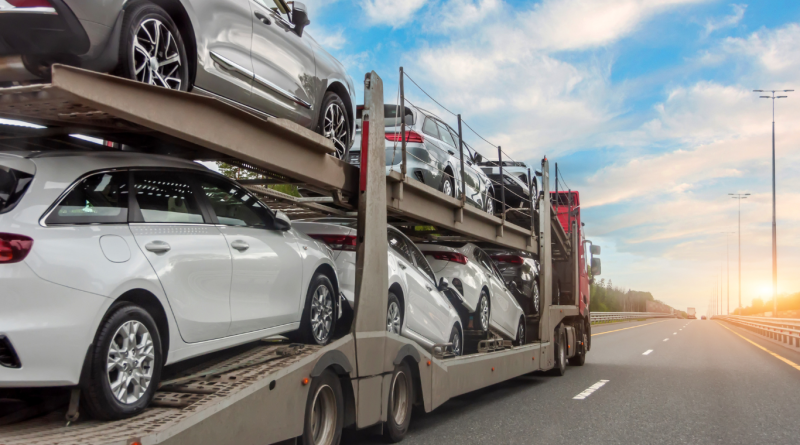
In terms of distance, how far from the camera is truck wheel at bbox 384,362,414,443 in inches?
248

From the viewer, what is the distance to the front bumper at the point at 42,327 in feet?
9.85

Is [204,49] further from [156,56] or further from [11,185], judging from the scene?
[11,185]

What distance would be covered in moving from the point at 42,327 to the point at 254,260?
5.66ft

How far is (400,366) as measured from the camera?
6.55m

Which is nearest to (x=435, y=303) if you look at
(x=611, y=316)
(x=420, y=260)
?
(x=420, y=260)

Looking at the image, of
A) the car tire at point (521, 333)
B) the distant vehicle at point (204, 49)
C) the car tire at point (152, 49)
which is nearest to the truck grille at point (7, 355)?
the distant vehicle at point (204, 49)

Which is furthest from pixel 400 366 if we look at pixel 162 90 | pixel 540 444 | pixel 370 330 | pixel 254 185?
pixel 162 90

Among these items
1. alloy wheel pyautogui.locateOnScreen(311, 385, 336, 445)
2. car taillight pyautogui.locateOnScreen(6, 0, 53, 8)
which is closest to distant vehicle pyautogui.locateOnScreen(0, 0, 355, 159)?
car taillight pyautogui.locateOnScreen(6, 0, 53, 8)

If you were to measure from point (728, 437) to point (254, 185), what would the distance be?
207 inches

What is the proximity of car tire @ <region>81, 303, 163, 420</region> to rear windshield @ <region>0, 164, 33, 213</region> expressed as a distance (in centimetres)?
68

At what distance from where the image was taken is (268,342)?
5.34 meters

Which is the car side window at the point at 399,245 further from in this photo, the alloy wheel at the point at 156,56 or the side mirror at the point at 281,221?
the alloy wheel at the point at 156,56

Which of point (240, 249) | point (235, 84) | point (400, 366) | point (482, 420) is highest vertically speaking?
point (235, 84)

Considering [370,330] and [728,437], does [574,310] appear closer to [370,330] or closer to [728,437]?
[728,437]
